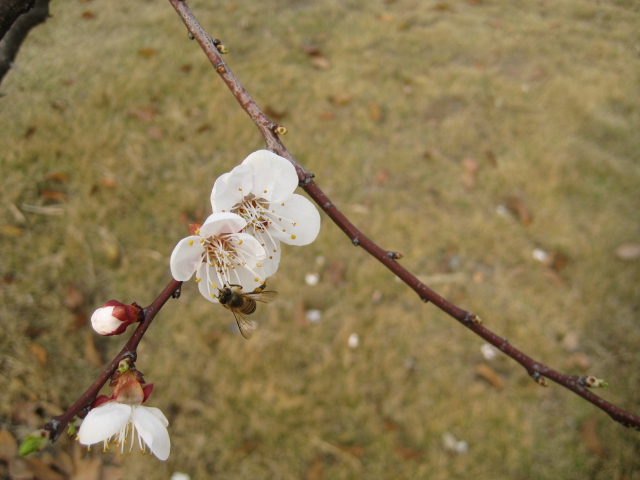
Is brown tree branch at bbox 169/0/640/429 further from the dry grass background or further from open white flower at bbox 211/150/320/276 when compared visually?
the dry grass background

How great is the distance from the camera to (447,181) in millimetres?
3115

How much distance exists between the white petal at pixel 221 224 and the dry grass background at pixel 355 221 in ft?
5.13

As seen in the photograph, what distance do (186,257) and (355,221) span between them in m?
1.99

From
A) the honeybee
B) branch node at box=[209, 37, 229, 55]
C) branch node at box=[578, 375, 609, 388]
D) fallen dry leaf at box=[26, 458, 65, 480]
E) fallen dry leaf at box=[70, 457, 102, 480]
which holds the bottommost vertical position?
fallen dry leaf at box=[70, 457, 102, 480]

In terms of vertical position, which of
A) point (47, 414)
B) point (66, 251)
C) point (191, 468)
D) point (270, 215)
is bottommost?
point (191, 468)

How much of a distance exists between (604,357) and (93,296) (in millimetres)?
2865

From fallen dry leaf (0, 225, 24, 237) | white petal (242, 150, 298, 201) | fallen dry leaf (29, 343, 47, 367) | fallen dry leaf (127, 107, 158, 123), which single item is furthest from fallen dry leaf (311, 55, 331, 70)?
white petal (242, 150, 298, 201)

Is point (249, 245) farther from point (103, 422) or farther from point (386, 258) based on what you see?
point (103, 422)

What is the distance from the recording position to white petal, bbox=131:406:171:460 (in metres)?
0.96

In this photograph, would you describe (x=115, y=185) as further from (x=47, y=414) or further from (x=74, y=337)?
(x=47, y=414)

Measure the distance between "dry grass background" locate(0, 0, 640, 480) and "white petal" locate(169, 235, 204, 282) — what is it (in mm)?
1516

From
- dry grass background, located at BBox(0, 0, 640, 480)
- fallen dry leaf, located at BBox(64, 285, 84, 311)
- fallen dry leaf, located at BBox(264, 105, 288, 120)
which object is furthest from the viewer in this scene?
fallen dry leaf, located at BBox(264, 105, 288, 120)

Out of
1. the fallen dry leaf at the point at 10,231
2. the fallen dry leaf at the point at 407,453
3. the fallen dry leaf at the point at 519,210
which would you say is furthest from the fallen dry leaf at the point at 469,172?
the fallen dry leaf at the point at 10,231

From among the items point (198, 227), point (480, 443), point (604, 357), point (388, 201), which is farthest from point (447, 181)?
point (198, 227)
